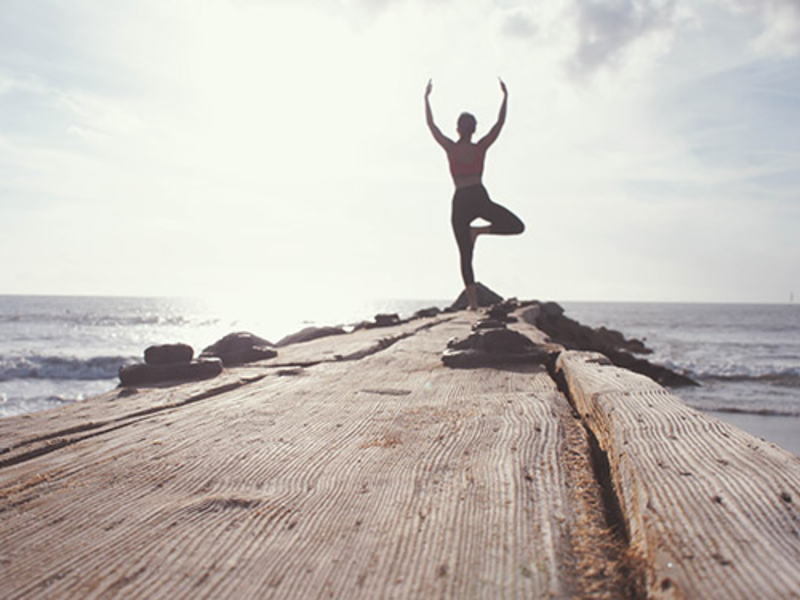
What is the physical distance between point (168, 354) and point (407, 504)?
6.69ft

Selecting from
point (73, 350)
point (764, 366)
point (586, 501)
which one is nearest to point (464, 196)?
point (586, 501)

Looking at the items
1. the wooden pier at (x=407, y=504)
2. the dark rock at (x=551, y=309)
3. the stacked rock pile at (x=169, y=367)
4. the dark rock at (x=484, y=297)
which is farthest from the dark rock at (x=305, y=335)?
the dark rock at (x=551, y=309)

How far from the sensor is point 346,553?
80 cm

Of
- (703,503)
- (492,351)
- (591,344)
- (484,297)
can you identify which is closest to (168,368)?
(492,351)

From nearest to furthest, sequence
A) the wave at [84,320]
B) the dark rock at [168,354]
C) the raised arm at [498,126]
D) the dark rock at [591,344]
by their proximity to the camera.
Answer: the dark rock at [168,354]
the raised arm at [498,126]
the dark rock at [591,344]
the wave at [84,320]

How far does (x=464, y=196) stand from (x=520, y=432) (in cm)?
579

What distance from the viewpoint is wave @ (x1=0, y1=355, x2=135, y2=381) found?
49.0 feet

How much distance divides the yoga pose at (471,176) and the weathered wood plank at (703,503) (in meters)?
5.68

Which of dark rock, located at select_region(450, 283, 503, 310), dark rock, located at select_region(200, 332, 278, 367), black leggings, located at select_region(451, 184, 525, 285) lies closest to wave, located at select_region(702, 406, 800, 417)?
dark rock, located at select_region(450, 283, 503, 310)

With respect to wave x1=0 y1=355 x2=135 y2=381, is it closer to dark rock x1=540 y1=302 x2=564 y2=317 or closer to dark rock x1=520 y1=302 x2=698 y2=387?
dark rock x1=540 y1=302 x2=564 y2=317

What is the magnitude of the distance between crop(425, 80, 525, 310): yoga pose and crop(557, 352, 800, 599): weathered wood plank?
568cm

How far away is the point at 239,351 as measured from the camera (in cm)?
332

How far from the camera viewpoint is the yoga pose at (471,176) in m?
6.74

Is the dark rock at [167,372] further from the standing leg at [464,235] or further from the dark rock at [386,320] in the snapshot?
the standing leg at [464,235]
